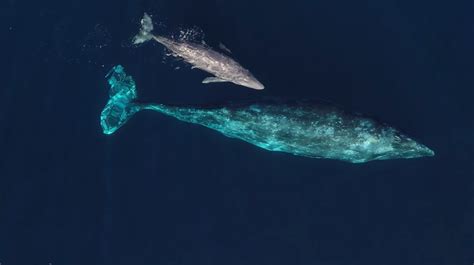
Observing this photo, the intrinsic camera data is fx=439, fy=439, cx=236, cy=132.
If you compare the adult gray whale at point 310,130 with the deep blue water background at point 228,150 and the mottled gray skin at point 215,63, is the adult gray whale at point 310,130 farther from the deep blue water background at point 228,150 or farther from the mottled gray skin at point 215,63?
the mottled gray skin at point 215,63

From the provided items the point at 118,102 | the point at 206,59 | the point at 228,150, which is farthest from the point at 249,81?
the point at 118,102

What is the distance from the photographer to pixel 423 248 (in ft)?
58.6

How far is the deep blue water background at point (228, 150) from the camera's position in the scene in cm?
1798

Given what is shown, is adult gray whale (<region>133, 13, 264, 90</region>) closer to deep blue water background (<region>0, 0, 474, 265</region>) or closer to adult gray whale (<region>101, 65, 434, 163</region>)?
deep blue water background (<region>0, 0, 474, 265</region>)

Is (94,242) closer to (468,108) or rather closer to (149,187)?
(149,187)

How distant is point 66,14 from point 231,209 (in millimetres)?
10679

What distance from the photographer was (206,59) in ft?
58.4

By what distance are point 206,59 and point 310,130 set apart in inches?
200

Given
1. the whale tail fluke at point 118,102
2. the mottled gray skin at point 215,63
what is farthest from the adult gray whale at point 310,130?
the mottled gray skin at point 215,63

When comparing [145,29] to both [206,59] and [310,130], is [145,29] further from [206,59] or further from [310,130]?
[310,130]

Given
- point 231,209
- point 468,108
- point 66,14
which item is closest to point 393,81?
point 468,108

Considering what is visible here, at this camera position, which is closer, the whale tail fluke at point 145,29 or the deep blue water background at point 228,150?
the deep blue water background at point 228,150

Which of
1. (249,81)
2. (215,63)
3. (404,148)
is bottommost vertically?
(404,148)

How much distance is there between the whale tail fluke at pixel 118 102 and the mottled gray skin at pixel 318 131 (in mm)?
2825
